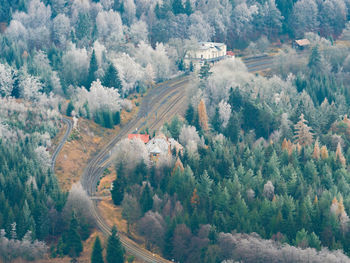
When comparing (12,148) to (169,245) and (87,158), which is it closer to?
(87,158)

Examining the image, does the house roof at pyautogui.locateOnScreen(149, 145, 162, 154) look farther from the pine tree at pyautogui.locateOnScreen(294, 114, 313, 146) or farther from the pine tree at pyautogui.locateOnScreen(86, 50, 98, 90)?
the pine tree at pyautogui.locateOnScreen(86, 50, 98, 90)

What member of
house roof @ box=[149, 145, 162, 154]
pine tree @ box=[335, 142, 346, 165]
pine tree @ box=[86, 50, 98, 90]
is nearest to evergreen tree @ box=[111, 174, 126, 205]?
house roof @ box=[149, 145, 162, 154]

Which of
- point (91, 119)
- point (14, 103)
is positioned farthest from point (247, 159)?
point (14, 103)

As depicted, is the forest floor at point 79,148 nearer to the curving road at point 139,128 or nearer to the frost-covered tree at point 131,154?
the curving road at point 139,128

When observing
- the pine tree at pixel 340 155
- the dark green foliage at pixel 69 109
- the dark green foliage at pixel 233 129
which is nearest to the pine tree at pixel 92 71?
the dark green foliage at pixel 69 109

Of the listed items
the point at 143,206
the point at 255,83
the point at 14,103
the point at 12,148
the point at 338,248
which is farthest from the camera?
the point at 255,83

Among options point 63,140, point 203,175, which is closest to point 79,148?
point 63,140

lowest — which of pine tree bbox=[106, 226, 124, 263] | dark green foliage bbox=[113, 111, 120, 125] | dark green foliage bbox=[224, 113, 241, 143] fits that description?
pine tree bbox=[106, 226, 124, 263]
